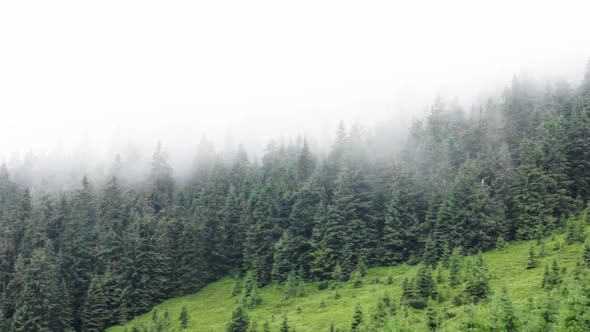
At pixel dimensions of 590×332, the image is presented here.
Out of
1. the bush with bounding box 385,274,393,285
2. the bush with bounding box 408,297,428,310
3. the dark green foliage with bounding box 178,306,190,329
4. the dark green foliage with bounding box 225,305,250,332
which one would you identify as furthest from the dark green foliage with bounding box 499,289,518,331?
the dark green foliage with bounding box 178,306,190,329

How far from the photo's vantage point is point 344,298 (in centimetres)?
8481

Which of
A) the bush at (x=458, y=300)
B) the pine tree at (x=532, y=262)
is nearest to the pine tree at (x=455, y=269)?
the bush at (x=458, y=300)

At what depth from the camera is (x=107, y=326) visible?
103750mm

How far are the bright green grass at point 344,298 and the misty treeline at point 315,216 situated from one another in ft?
17.0

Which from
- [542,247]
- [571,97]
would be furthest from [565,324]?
[571,97]

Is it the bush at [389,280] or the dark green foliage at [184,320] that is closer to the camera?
the bush at [389,280]

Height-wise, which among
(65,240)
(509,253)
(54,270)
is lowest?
(509,253)

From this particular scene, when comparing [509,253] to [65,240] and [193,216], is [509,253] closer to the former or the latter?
[193,216]

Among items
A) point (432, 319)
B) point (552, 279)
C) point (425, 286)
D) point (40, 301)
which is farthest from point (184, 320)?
point (552, 279)

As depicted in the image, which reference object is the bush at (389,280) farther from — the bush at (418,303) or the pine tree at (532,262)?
the pine tree at (532,262)

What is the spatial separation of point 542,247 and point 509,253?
26.4ft

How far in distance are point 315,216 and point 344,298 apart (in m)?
28.9

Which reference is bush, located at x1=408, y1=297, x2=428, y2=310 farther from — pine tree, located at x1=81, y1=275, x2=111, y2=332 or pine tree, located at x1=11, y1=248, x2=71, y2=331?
pine tree, located at x1=11, y1=248, x2=71, y2=331

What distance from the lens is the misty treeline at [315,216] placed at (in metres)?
95.9
